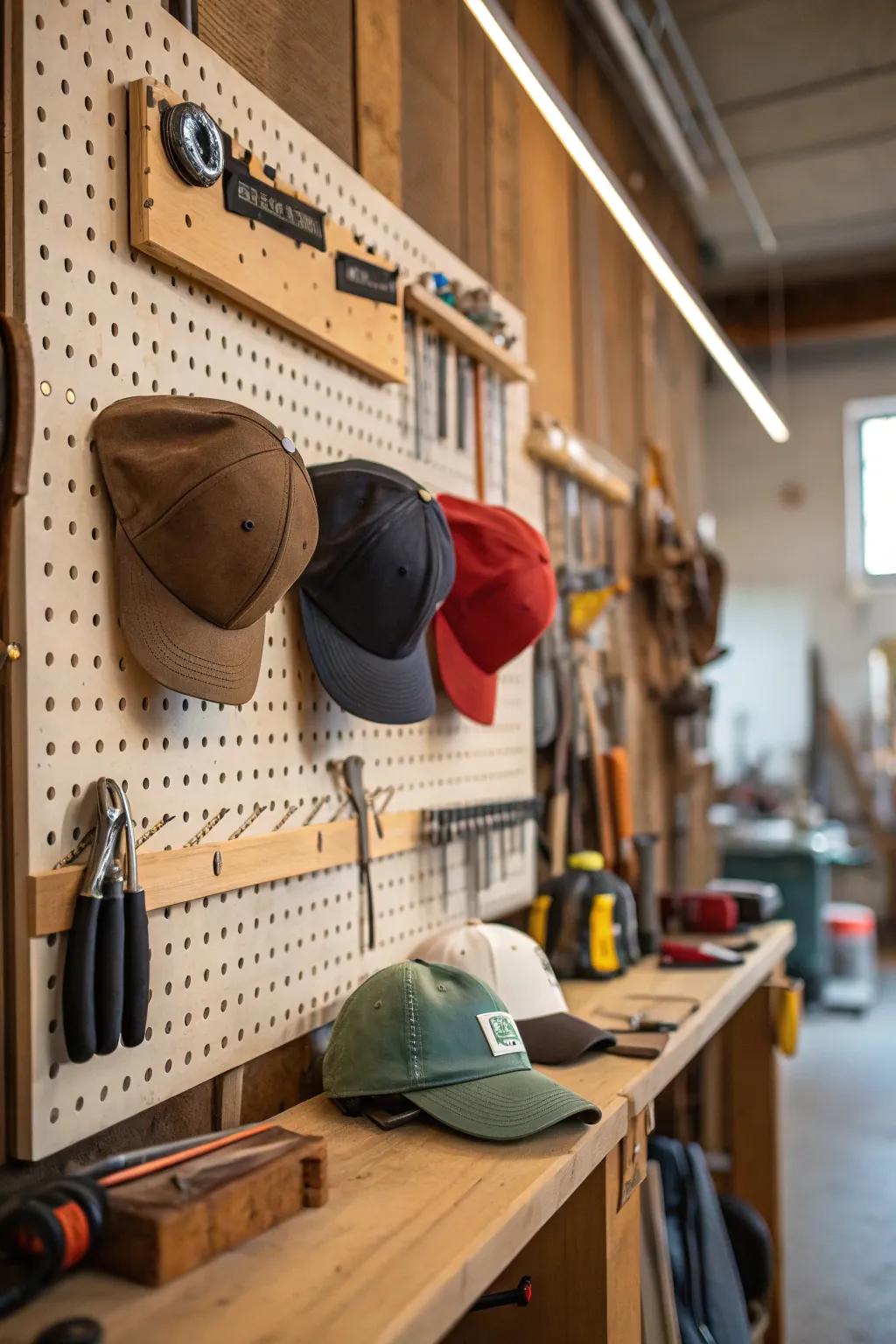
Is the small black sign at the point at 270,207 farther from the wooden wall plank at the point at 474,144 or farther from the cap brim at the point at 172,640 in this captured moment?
the wooden wall plank at the point at 474,144

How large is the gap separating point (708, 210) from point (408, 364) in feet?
12.7

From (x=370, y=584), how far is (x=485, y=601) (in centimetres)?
44

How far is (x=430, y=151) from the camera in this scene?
7.09ft

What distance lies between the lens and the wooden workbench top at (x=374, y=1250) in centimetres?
90

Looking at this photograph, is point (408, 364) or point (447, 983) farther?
point (408, 364)

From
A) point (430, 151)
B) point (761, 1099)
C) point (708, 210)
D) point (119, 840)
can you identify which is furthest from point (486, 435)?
point (708, 210)

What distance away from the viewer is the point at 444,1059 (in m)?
1.35

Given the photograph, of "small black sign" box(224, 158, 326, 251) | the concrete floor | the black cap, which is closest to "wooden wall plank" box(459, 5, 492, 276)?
"small black sign" box(224, 158, 326, 251)

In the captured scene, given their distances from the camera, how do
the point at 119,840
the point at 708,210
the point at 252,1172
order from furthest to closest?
the point at 708,210 → the point at 119,840 → the point at 252,1172

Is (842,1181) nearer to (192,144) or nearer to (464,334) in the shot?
(464,334)

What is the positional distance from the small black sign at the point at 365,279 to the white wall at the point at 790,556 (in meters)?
6.72

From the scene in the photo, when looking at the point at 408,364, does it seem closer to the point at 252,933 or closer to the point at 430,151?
the point at 430,151

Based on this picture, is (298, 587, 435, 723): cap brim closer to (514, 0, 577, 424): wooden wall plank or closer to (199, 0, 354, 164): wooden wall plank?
(199, 0, 354, 164): wooden wall plank

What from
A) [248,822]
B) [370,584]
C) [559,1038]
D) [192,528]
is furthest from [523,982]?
[192,528]
